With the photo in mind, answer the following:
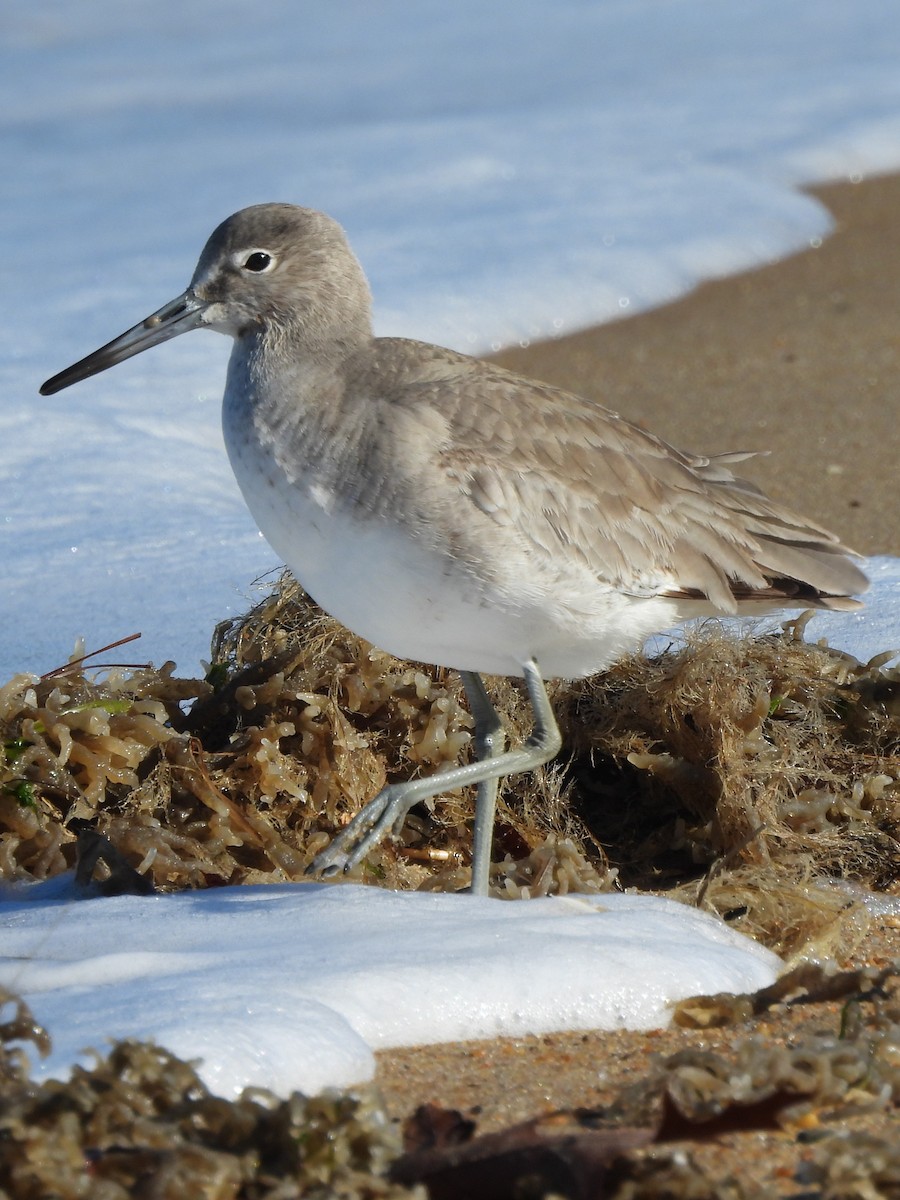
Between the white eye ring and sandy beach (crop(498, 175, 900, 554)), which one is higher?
the white eye ring

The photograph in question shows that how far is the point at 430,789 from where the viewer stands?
379 cm

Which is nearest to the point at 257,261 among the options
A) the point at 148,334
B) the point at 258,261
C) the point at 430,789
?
the point at 258,261

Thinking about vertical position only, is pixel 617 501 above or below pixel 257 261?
below

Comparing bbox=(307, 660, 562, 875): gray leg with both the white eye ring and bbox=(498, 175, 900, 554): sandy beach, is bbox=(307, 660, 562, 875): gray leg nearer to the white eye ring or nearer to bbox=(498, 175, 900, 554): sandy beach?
the white eye ring

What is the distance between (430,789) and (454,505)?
677 millimetres

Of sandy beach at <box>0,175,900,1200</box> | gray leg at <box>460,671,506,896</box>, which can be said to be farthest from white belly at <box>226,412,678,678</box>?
sandy beach at <box>0,175,900,1200</box>

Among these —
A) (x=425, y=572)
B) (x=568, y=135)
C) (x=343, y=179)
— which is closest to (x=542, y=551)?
(x=425, y=572)

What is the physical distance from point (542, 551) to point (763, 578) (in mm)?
673

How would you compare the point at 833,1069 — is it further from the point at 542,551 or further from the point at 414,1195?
the point at 542,551

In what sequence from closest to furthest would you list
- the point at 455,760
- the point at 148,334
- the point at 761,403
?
the point at 148,334 → the point at 455,760 → the point at 761,403

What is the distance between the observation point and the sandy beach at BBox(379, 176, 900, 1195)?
9.48 ft

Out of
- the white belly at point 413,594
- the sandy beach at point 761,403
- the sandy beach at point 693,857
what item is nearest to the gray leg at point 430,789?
the white belly at point 413,594

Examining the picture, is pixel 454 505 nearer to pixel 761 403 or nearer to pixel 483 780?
pixel 483 780

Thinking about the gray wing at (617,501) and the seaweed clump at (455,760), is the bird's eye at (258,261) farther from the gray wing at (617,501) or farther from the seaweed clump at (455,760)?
the seaweed clump at (455,760)
